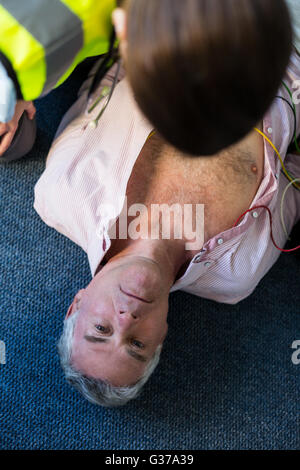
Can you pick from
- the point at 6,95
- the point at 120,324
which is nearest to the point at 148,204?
the point at 120,324

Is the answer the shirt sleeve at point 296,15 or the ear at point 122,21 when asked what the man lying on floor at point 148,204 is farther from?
the ear at point 122,21

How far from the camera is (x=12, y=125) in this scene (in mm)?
1129

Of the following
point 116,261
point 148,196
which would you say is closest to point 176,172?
point 148,196

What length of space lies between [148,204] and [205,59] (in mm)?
640

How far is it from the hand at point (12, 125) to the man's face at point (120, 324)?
0.47 metres

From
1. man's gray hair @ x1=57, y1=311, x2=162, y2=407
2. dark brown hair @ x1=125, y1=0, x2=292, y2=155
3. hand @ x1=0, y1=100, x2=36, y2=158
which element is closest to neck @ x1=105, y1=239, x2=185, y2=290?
man's gray hair @ x1=57, y1=311, x2=162, y2=407

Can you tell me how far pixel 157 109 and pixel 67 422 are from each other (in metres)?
0.99

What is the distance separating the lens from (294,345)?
52.4 inches

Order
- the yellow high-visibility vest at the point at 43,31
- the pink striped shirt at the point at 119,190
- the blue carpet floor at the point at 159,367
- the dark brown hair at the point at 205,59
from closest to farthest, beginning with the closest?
1. the dark brown hair at the point at 205,59
2. the yellow high-visibility vest at the point at 43,31
3. the pink striped shirt at the point at 119,190
4. the blue carpet floor at the point at 159,367

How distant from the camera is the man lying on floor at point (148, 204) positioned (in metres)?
1.06

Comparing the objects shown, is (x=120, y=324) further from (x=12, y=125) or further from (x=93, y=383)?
(x=12, y=125)

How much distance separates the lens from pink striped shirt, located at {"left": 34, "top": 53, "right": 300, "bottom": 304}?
112 cm

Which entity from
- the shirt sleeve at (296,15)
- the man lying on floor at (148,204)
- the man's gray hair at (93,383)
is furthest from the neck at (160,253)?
the shirt sleeve at (296,15)

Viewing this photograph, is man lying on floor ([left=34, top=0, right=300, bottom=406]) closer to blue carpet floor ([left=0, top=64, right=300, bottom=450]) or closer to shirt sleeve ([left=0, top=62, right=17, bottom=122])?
blue carpet floor ([left=0, top=64, right=300, bottom=450])
